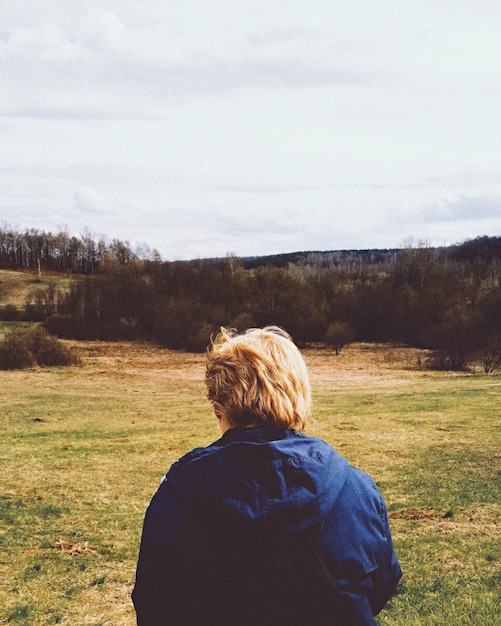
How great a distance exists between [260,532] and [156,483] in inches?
391

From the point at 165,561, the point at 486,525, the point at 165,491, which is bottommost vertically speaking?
the point at 486,525

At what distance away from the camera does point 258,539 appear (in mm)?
1983

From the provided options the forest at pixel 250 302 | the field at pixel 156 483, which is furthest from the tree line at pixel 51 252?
the field at pixel 156 483

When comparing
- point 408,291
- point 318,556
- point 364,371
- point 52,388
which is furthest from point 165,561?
point 408,291

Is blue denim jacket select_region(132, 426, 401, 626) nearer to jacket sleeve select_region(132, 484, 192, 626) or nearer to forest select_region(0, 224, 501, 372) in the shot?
jacket sleeve select_region(132, 484, 192, 626)

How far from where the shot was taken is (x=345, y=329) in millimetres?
55594

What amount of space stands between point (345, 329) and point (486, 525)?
4810 centimetres

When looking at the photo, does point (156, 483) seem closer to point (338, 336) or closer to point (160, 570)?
point (160, 570)

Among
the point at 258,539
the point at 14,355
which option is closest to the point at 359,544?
the point at 258,539

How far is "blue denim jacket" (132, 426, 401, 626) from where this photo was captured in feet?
6.48

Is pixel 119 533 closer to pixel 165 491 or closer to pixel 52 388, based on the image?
pixel 165 491

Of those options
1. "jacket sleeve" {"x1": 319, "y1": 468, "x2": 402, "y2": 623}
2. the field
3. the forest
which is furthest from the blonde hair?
the forest

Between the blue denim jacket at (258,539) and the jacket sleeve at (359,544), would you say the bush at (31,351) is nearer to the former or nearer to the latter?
the blue denim jacket at (258,539)

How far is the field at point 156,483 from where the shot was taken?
598 cm
